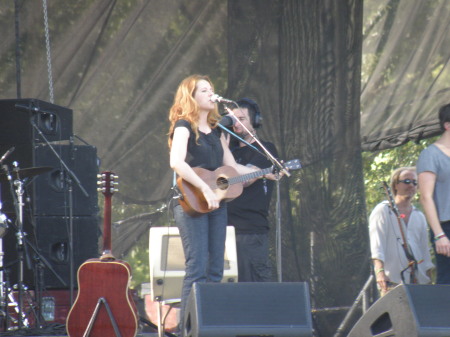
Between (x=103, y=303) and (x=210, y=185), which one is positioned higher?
(x=210, y=185)

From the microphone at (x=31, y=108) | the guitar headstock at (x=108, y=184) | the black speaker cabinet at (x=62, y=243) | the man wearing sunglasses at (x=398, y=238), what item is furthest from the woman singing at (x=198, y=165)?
the man wearing sunglasses at (x=398, y=238)

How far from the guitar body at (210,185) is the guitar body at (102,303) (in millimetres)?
649

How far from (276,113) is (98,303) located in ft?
8.69

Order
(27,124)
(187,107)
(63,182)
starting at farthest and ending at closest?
(27,124)
(63,182)
(187,107)

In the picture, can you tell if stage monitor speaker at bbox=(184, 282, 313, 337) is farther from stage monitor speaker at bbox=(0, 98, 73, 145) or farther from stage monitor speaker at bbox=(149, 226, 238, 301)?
stage monitor speaker at bbox=(0, 98, 73, 145)

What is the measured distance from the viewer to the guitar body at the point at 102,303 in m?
5.89

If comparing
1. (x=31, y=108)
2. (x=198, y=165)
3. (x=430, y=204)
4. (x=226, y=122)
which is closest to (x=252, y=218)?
(x=226, y=122)

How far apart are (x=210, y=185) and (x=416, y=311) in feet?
6.86

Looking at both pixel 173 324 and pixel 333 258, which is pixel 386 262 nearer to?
pixel 333 258

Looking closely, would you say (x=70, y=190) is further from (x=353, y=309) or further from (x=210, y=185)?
(x=353, y=309)

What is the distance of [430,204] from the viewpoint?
5.80 m

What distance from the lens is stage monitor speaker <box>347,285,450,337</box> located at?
4.18 m

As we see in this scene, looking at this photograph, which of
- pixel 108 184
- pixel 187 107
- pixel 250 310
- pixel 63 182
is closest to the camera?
pixel 250 310

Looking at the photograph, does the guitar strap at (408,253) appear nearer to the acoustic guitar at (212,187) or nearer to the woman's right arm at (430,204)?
the woman's right arm at (430,204)
